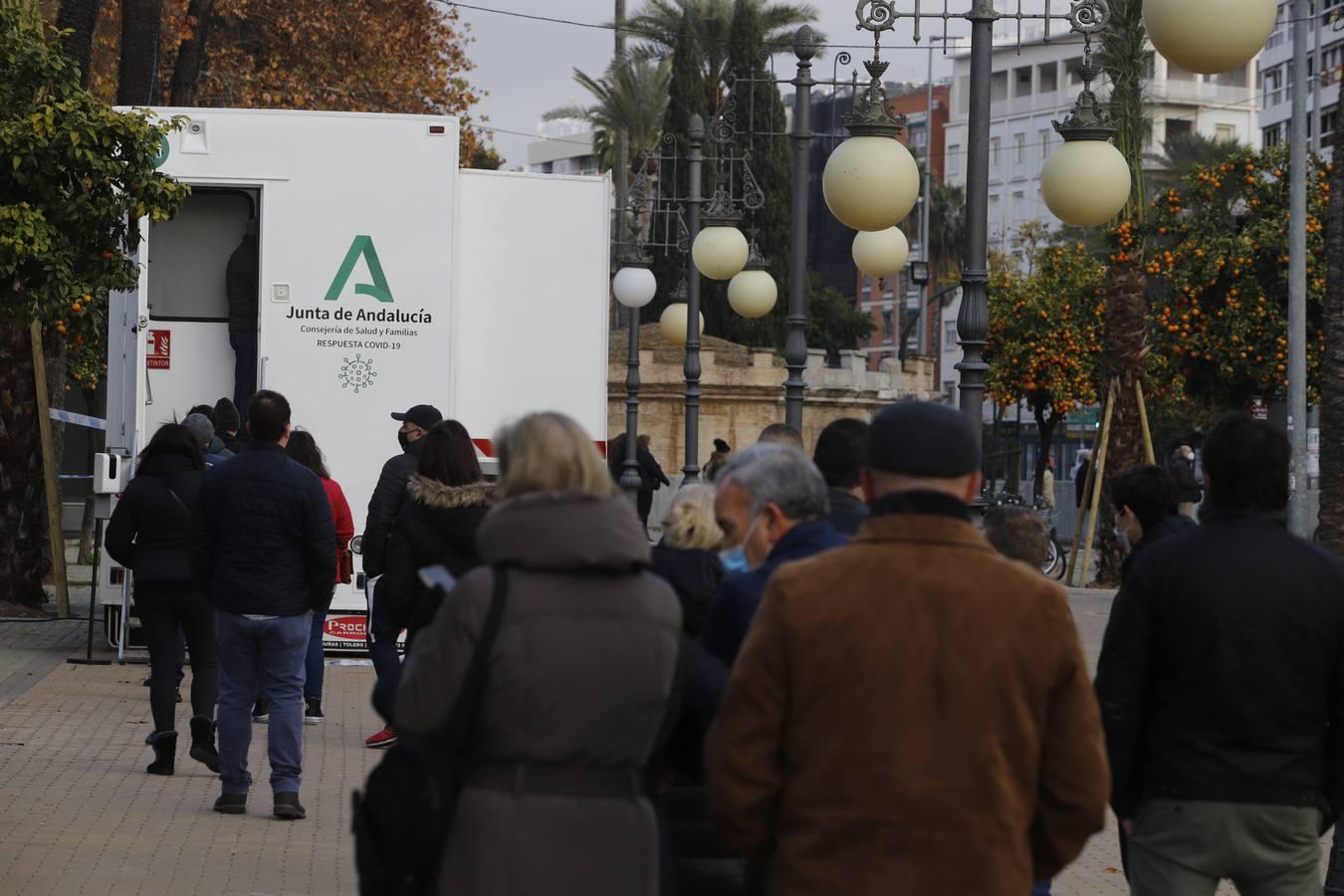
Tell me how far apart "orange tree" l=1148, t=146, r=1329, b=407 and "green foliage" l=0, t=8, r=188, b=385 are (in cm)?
1943

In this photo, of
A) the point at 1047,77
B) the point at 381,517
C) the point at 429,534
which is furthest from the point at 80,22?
the point at 1047,77

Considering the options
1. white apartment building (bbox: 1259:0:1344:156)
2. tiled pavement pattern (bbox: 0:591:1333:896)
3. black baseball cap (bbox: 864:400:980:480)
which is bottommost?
tiled pavement pattern (bbox: 0:591:1333:896)

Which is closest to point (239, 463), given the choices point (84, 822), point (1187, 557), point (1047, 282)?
point (84, 822)

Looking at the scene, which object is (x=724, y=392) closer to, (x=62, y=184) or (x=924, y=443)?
(x=62, y=184)

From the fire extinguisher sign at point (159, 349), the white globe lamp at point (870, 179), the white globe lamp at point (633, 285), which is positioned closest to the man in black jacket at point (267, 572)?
the white globe lamp at point (870, 179)

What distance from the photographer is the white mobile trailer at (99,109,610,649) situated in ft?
46.5

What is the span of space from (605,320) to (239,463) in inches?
241

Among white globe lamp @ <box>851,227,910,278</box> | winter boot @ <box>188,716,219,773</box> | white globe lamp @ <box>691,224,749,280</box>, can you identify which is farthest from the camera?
white globe lamp @ <box>691,224,749,280</box>

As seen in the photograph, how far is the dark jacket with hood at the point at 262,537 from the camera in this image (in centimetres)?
873

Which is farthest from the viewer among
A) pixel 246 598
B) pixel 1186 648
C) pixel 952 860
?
pixel 246 598

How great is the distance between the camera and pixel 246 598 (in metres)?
8.75

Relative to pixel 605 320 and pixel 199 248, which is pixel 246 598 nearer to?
pixel 605 320

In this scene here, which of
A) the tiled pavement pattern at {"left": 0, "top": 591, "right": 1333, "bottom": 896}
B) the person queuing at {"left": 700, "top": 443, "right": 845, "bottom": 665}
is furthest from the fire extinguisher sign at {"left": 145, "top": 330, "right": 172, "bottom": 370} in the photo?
Answer: the person queuing at {"left": 700, "top": 443, "right": 845, "bottom": 665}

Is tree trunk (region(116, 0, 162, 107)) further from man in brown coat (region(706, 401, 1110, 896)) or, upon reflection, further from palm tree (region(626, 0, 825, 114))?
palm tree (region(626, 0, 825, 114))
